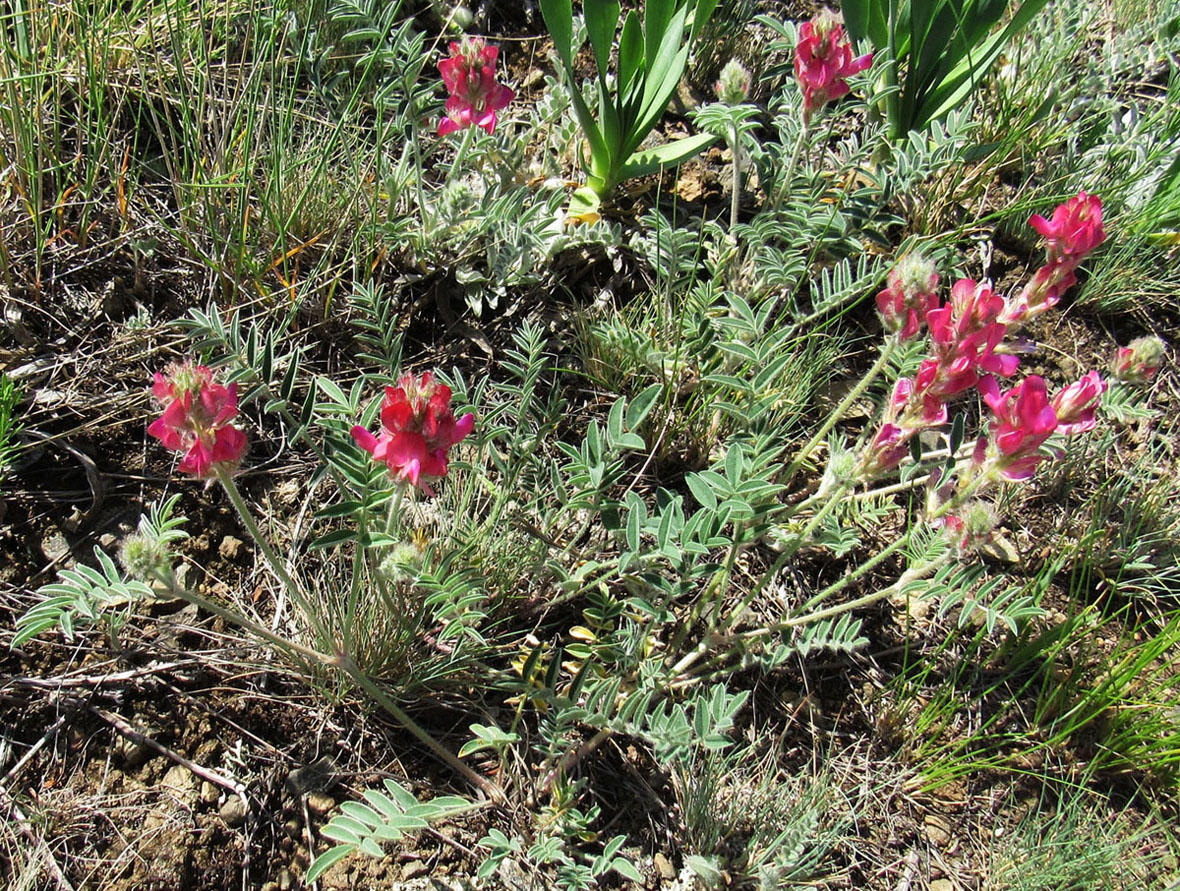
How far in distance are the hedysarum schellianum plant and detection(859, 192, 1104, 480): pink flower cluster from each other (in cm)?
113

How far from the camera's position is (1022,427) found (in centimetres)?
158

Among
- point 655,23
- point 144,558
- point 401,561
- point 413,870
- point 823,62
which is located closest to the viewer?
point 144,558

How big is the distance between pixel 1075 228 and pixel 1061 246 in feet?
0.13

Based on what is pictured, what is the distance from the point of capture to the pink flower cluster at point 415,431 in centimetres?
138

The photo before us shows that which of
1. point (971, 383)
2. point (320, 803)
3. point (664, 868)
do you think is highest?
point (971, 383)

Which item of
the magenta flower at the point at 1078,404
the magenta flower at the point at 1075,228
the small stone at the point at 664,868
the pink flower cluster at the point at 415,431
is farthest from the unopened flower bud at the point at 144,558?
the magenta flower at the point at 1075,228

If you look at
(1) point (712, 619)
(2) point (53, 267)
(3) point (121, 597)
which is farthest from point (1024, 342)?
(2) point (53, 267)

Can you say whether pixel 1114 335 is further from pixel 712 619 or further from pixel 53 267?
pixel 53 267

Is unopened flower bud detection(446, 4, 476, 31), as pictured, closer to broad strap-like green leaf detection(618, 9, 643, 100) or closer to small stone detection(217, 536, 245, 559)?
broad strap-like green leaf detection(618, 9, 643, 100)

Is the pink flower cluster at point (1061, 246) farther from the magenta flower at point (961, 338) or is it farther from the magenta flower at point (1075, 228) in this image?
the magenta flower at point (961, 338)

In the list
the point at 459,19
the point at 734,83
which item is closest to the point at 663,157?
the point at 734,83

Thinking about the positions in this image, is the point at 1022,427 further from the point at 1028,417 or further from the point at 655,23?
the point at 655,23

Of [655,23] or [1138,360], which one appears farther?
[655,23]

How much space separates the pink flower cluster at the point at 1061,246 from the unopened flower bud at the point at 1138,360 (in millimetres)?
342
